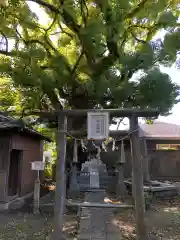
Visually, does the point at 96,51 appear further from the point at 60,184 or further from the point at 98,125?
the point at 60,184

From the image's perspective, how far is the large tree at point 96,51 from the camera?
7.49m

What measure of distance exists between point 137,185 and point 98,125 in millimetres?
1618

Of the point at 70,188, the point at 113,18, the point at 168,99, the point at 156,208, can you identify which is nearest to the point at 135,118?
the point at 113,18

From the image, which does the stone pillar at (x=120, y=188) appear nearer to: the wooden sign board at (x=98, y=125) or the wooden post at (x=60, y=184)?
the wooden post at (x=60, y=184)

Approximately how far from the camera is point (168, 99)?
386 inches

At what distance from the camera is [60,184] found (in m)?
5.98

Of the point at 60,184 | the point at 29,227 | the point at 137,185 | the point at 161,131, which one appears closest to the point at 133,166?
the point at 137,185

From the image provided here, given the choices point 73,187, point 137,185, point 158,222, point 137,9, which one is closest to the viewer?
point 137,185

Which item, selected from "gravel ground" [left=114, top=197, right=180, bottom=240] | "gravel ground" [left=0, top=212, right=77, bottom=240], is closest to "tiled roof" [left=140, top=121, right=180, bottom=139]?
"gravel ground" [left=114, top=197, right=180, bottom=240]

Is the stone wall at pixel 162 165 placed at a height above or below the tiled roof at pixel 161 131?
below

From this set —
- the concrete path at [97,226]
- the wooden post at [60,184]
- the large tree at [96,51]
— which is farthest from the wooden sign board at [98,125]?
the concrete path at [97,226]

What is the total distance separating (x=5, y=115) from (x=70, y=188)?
4.35m

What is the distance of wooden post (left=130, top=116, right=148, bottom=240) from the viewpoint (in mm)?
5777

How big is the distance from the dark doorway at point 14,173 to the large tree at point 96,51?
10.5 feet
